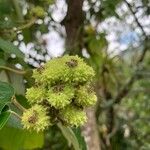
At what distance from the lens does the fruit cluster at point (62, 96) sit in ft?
Result: 2.54

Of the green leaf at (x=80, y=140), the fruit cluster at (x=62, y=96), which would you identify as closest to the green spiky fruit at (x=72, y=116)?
the fruit cluster at (x=62, y=96)

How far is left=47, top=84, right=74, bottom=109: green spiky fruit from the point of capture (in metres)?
0.76

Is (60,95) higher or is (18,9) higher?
(18,9)

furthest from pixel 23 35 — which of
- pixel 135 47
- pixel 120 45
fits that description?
pixel 120 45

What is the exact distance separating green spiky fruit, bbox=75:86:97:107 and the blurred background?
7.7 inches

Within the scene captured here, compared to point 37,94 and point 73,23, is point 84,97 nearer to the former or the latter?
point 37,94

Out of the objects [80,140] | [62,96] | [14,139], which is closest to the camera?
[62,96]

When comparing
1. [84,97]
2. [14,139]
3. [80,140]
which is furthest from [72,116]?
[14,139]

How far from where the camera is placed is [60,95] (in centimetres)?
76

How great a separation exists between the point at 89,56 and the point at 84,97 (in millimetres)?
1050

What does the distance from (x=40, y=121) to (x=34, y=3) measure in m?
0.61

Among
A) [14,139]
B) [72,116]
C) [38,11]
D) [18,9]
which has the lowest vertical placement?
[72,116]

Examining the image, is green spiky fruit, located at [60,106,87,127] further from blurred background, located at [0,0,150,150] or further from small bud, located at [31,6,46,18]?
small bud, located at [31,6,46,18]

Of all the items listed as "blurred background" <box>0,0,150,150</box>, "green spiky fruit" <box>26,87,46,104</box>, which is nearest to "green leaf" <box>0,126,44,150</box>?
"blurred background" <box>0,0,150,150</box>
